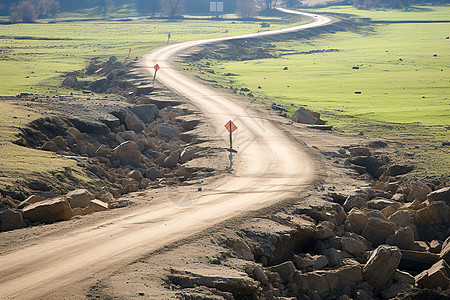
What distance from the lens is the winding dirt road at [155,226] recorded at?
11.5 m

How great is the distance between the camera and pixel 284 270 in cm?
1401

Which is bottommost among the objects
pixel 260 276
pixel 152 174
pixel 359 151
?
pixel 152 174

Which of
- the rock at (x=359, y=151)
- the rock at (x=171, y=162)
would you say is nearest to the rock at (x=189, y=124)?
the rock at (x=171, y=162)

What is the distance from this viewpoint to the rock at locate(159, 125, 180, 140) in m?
30.0

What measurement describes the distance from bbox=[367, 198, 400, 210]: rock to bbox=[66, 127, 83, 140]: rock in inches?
568

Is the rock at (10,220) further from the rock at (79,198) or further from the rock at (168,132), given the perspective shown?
the rock at (168,132)

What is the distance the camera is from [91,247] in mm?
13234

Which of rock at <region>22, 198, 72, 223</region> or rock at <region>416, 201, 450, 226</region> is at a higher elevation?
rock at <region>22, 198, 72, 223</region>

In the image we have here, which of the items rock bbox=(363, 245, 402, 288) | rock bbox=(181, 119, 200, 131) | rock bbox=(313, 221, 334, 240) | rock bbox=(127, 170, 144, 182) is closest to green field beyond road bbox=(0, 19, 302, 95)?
rock bbox=(181, 119, 200, 131)

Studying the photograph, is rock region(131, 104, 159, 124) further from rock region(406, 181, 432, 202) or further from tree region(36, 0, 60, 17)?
tree region(36, 0, 60, 17)

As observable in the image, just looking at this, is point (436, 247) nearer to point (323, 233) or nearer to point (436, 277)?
point (436, 277)

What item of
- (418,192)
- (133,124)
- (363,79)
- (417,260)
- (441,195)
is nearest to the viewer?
(417,260)

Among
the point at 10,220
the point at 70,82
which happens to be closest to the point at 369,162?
the point at 10,220

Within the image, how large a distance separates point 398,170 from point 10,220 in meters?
15.9
